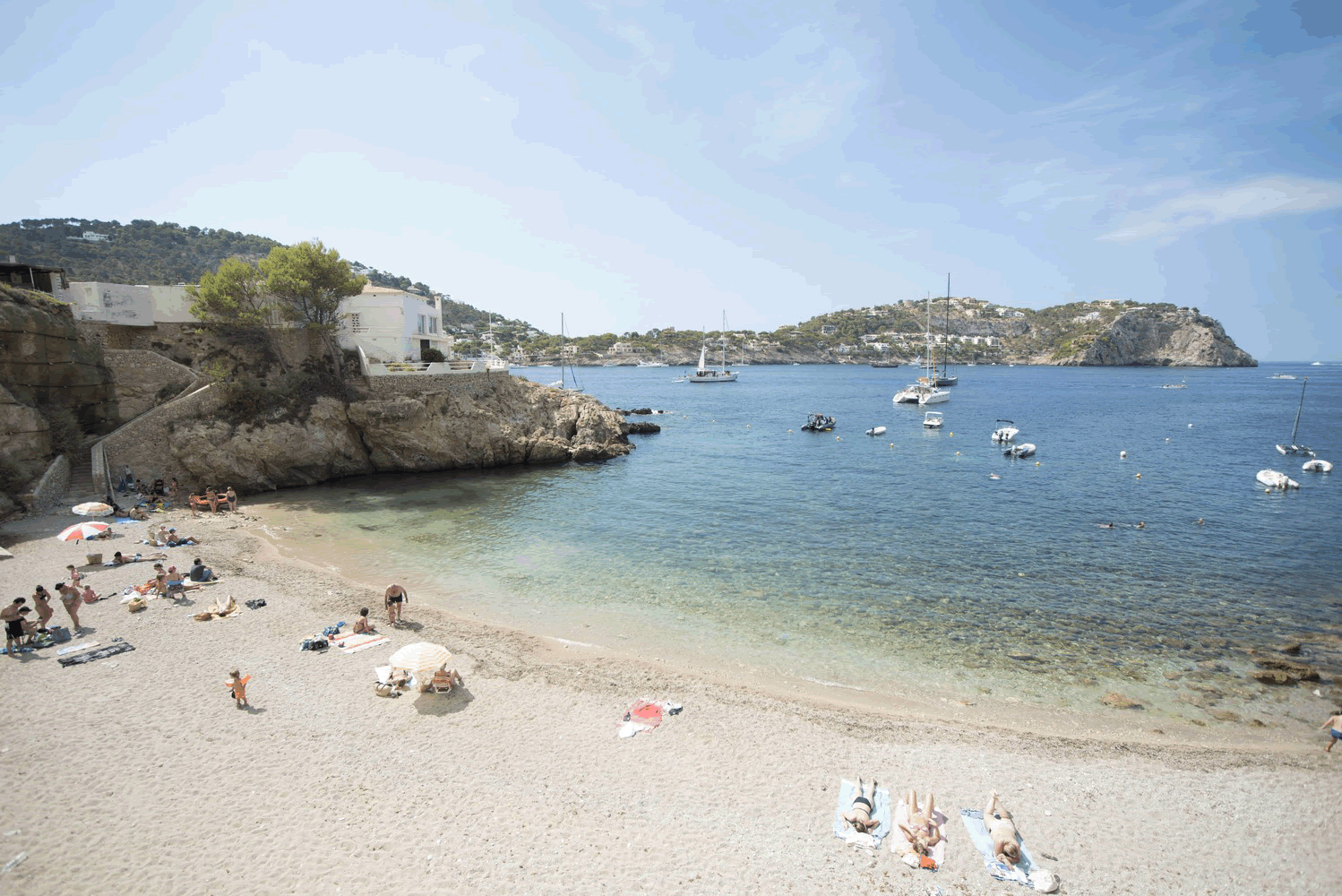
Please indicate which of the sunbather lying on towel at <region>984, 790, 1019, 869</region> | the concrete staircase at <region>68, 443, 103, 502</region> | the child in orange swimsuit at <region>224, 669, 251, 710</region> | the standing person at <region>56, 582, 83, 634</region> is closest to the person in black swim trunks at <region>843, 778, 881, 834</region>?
the sunbather lying on towel at <region>984, 790, 1019, 869</region>

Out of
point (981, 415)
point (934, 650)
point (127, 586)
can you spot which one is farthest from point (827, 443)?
point (127, 586)

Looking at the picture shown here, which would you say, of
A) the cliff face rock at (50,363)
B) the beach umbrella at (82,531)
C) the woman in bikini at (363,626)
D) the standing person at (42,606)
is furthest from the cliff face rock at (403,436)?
the woman in bikini at (363,626)

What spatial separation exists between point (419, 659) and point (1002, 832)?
10.7 metres

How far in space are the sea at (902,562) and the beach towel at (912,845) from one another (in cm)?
440

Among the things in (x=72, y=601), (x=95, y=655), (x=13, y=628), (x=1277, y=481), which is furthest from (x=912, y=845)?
(x=1277, y=481)

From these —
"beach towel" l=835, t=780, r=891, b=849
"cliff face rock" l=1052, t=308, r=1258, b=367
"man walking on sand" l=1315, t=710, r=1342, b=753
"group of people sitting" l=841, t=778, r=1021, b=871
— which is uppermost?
"cliff face rock" l=1052, t=308, r=1258, b=367

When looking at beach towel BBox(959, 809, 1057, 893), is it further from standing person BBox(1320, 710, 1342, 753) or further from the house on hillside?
the house on hillside

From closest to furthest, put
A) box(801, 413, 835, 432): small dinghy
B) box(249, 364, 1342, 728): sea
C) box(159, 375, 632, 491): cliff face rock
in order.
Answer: box(249, 364, 1342, 728): sea, box(159, 375, 632, 491): cliff face rock, box(801, 413, 835, 432): small dinghy

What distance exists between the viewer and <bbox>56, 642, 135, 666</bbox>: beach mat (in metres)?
12.8

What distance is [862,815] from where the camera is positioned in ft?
29.5

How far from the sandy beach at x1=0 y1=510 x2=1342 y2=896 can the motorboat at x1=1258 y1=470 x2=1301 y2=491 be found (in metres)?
29.1

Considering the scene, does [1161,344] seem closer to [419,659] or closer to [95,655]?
[419,659]

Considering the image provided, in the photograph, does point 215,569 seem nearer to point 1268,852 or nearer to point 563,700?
point 563,700

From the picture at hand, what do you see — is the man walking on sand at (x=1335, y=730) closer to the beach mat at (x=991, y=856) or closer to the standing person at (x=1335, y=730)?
the standing person at (x=1335, y=730)
